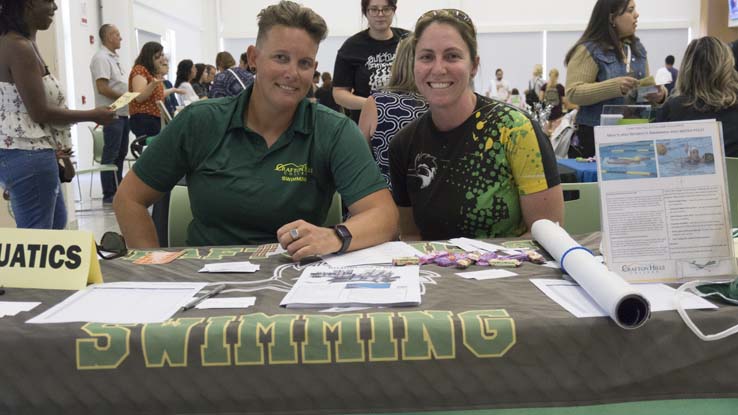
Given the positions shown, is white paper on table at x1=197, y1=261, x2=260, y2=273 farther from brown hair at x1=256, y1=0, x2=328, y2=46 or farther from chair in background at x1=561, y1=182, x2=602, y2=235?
chair in background at x1=561, y1=182, x2=602, y2=235

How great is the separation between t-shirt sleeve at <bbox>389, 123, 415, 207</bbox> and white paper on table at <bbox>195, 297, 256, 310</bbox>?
86 centimetres

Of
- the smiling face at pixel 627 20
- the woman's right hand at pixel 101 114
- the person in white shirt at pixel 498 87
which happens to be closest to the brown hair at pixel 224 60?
the woman's right hand at pixel 101 114

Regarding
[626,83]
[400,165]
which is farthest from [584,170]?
[400,165]

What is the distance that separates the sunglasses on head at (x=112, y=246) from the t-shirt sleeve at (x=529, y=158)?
35.7 inches

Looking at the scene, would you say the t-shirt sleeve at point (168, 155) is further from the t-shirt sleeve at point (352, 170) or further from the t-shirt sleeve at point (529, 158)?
the t-shirt sleeve at point (529, 158)

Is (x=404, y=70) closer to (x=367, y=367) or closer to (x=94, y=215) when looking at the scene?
(x=367, y=367)

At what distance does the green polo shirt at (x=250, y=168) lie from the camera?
157cm

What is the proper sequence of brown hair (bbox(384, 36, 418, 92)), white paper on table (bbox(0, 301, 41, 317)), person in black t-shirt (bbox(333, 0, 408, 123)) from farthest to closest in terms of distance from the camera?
1. person in black t-shirt (bbox(333, 0, 408, 123))
2. brown hair (bbox(384, 36, 418, 92))
3. white paper on table (bbox(0, 301, 41, 317))

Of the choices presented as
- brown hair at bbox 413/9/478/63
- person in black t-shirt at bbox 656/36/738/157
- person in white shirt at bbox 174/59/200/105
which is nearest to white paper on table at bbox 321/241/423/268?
brown hair at bbox 413/9/478/63

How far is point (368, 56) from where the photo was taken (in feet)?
10.3

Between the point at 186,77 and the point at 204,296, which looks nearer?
the point at 204,296

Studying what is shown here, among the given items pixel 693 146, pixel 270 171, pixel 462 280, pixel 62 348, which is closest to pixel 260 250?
pixel 270 171

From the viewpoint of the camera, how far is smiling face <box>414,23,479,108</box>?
165 centimetres

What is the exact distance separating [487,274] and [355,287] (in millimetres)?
238
